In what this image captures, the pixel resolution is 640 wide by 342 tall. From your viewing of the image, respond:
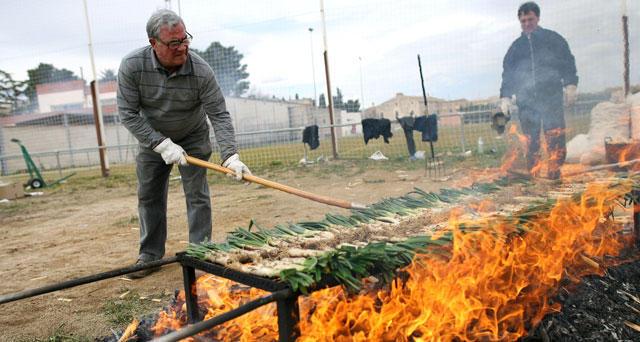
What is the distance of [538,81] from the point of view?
531 centimetres

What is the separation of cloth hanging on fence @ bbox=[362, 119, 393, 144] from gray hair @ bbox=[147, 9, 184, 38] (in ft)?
22.1

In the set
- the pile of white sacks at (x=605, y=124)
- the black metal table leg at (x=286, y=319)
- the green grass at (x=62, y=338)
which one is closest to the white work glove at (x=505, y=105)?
the pile of white sacks at (x=605, y=124)

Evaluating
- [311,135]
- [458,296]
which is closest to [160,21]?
[458,296]

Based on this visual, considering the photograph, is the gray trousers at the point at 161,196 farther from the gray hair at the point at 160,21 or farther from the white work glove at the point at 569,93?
the white work glove at the point at 569,93

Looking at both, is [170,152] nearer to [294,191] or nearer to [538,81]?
[294,191]

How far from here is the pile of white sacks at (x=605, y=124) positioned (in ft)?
23.8

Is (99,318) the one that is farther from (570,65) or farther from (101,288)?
(570,65)

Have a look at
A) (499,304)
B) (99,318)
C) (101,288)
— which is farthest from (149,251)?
(499,304)

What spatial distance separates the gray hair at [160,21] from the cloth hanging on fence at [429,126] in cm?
624

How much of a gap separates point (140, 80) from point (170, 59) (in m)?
0.36

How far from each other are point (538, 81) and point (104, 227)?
5.72m

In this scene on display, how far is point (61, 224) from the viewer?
667 cm

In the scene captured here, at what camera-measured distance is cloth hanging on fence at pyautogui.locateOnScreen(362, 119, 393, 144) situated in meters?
9.59

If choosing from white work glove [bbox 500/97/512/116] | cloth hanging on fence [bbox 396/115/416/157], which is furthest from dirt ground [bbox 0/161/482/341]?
white work glove [bbox 500/97/512/116]
